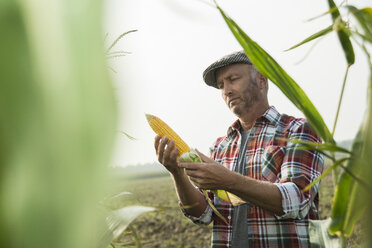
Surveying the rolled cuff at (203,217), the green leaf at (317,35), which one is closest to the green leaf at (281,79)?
the green leaf at (317,35)

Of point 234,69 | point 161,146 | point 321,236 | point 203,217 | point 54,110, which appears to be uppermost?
point 234,69

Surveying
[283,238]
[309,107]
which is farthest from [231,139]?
[309,107]

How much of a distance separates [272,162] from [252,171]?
0.12 metres

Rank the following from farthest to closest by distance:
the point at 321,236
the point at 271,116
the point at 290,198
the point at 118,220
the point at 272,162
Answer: the point at 271,116, the point at 272,162, the point at 290,198, the point at 321,236, the point at 118,220

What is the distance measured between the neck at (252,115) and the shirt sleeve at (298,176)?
0.27m

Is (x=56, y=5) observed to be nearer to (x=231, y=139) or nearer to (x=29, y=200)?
(x=29, y=200)

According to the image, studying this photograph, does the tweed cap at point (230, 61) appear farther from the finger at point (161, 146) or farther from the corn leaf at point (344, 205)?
the corn leaf at point (344, 205)

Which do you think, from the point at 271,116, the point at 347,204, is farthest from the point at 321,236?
the point at 271,116

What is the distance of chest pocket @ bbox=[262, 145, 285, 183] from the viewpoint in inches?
60.4

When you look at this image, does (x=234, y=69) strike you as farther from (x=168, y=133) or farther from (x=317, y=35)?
(x=317, y=35)

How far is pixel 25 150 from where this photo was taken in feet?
0.36

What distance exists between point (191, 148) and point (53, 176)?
112 centimetres

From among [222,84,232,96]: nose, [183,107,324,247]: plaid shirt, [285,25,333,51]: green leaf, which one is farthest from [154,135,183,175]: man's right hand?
[285,25,333,51]: green leaf

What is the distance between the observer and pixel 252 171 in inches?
64.1
